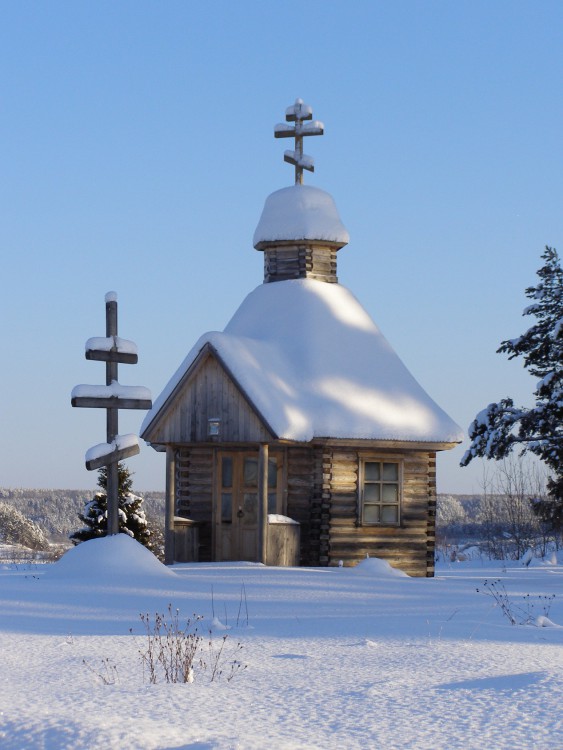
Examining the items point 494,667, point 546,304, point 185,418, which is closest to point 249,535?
point 185,418

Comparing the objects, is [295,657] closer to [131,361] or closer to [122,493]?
[131,361]

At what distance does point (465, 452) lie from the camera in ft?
72.7

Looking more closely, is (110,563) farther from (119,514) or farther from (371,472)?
(119,514)

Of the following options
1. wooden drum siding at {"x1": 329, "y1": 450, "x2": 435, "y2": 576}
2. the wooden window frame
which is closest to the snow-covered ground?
wooden drum siding at {"x1": 329, "y1": 450, "x2": 435, "y2": 576}

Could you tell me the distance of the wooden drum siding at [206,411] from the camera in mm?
19344

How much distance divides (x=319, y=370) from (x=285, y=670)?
13.0 m

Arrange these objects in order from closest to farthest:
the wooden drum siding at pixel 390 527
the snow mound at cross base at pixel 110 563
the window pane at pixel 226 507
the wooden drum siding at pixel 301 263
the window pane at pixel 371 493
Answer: the snow mound at cross base at pixel 110 563, the wooden drum siding at pixel 390 527, the window pane at pixel 371 493, the window pane at pixel 226 507, the wooden drum siding at pixel 301 263

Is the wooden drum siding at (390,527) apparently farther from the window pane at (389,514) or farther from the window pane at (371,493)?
the window pane at (371,493)

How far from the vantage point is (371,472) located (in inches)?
810

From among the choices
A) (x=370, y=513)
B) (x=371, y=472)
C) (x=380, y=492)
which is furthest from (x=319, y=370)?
(x=370, y=513)

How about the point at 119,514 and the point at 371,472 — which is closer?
the point at 371,472

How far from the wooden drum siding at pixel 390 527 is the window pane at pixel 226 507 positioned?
206cm

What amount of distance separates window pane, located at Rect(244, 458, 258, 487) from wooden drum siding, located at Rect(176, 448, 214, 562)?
68 centimetres

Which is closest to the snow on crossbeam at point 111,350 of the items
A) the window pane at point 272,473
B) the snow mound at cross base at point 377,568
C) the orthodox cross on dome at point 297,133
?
the window pane at point 272,473
